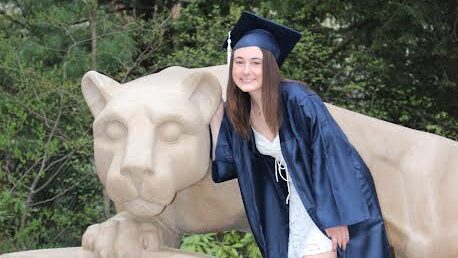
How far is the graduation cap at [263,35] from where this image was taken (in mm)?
2324

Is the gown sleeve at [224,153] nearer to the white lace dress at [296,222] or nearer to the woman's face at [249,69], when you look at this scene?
the white lace dress at [296,222]

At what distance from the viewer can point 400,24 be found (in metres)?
5.34

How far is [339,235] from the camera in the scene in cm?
238

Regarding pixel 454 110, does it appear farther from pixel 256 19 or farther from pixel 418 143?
pixel 256 19

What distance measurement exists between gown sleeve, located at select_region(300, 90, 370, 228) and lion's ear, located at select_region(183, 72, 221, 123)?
30cm

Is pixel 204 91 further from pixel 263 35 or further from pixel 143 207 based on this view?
pixel 143 207

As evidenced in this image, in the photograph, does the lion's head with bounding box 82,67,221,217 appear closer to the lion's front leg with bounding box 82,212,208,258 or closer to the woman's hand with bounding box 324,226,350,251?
the lion's front leg with bounding box 82,212,208,258

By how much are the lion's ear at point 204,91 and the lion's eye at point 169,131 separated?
137mm

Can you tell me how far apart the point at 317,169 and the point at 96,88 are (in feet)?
2.56

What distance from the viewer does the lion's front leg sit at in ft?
8.38

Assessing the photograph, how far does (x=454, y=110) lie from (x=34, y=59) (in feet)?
10.9

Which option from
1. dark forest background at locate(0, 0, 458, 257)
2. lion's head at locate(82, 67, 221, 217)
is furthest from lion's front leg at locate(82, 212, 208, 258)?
dark forest background at locate(0, 0, 458, 257)

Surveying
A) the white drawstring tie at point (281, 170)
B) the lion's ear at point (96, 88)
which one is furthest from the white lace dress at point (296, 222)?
the lion's ear at point (96, 88)

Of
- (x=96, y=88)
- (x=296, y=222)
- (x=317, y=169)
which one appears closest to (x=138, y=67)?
(x=96, y=88)
